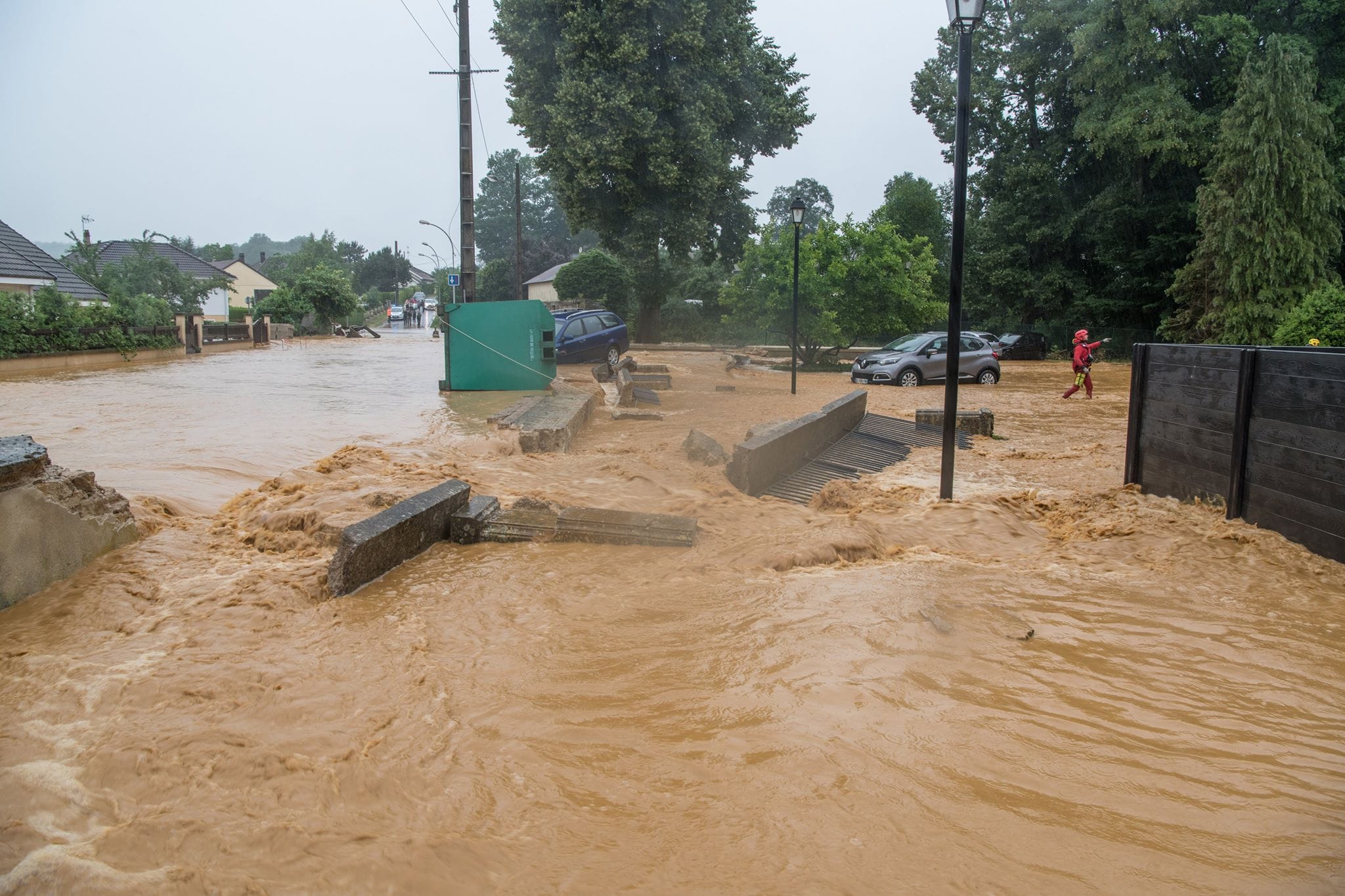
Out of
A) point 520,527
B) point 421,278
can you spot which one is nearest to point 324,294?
point 520,527

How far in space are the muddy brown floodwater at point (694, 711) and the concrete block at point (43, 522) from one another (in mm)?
153

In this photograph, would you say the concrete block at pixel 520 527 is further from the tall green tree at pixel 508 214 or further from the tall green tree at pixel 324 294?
the tall green tree at pixel 508 214

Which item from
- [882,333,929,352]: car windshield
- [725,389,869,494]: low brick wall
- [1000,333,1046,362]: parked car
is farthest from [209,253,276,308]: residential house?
[725,389,869,494]: low brick wall

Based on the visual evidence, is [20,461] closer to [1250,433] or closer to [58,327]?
[1250,433]

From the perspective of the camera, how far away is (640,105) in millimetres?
26938

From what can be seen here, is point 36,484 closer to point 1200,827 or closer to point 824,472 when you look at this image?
point 1200,827

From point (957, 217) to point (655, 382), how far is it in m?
12.2

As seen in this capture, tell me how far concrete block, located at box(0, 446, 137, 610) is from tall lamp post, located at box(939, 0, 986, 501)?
21.5ft

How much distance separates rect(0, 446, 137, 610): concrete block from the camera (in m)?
4.97

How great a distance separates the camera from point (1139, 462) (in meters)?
8.17

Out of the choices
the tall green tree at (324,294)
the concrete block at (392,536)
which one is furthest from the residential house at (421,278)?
the concrete block at (392,536)

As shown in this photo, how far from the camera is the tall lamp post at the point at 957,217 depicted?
777 cm

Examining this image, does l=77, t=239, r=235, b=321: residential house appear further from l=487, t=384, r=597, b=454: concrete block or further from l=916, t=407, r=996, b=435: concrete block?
l=916, t=407, r=996, b=435: concrete block

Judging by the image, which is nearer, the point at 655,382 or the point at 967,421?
the point at 967,421
